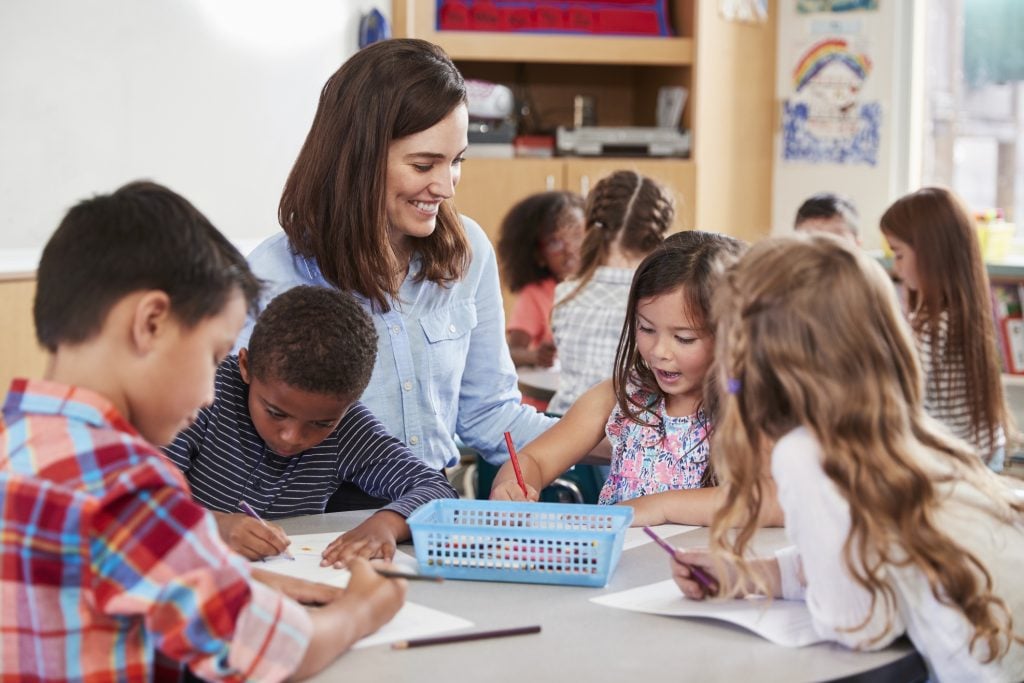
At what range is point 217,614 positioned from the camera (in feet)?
3.48

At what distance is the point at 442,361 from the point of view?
2.15 metres

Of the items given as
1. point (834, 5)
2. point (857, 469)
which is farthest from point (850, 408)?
point (834, 5)

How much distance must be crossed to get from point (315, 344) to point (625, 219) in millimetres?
1897

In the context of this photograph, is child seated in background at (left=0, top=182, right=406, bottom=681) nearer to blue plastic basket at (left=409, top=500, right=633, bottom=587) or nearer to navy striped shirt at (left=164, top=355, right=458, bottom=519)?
blue plastic basket at (left=409, top=500, right=633, bottom=587)

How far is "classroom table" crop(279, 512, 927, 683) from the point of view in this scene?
119 cm

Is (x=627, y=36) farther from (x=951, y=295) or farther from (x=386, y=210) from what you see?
(x=386, y=210)

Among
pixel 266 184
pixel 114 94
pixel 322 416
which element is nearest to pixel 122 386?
pixel 322 416

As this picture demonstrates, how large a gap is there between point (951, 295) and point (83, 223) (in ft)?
8.40

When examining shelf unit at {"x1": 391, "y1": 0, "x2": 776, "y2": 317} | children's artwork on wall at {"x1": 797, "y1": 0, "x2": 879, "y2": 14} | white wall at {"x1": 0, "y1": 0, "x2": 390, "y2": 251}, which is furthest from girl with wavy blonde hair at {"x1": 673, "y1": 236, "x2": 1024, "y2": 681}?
children's artwork on wall at {"x1": 797, "y1": 0, "x2": 879, "y2": 14}

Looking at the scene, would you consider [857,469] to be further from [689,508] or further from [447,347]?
[447,347]

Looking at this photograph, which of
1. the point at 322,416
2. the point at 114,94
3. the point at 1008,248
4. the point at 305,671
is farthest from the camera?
the point at 1008,248

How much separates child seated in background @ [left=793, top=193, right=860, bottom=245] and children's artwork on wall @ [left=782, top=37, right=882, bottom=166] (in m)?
0.61

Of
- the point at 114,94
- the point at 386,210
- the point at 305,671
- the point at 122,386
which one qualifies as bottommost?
the point at 305,671

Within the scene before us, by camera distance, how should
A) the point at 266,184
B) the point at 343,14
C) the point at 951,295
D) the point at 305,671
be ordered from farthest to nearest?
1. the point at 343,14
2. the point at 266,184
3. the point at 951,295
4. the point at 305,671
